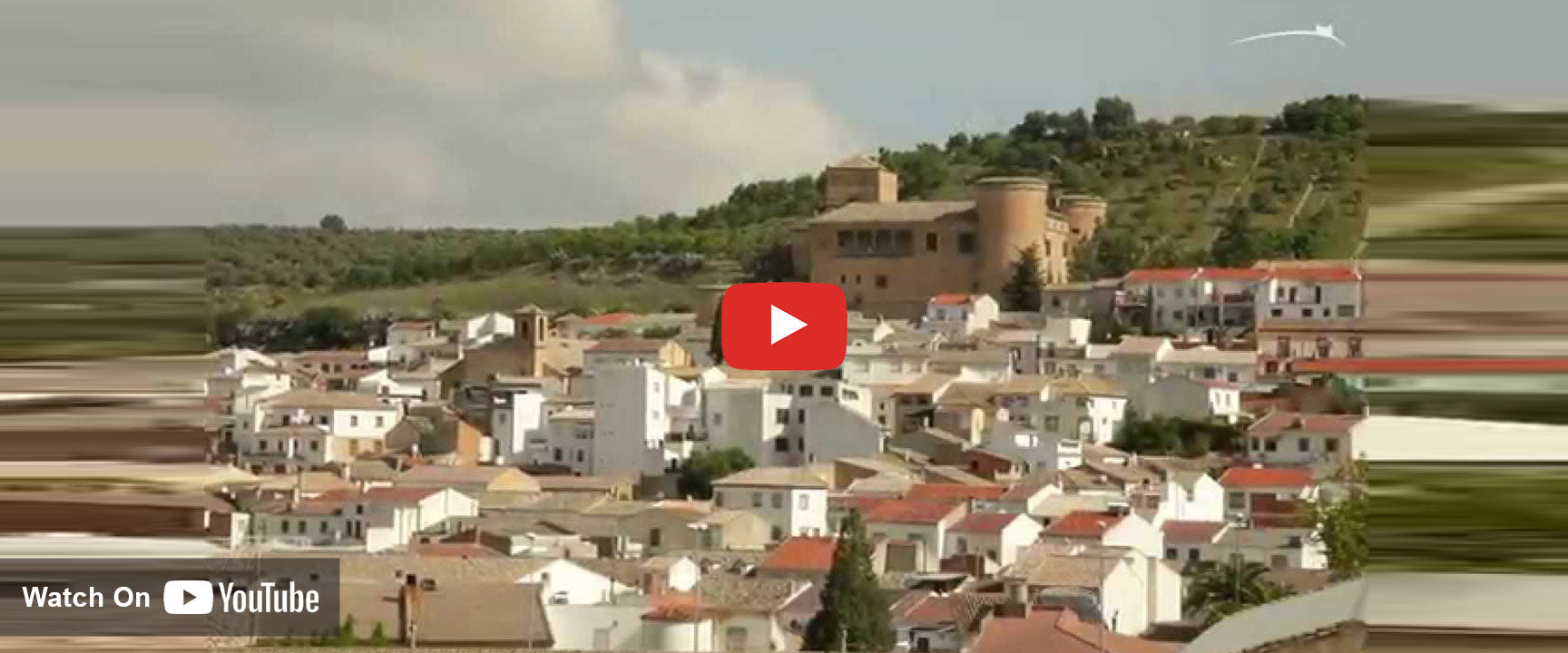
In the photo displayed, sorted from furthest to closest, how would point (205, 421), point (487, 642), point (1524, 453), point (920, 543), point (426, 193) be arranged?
1. point (920, 543)
2. point (426, 193)
3. point (487, 642)
4. point (205, 421)
5. point (1524, 453)

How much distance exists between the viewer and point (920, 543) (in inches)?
Answer: 380

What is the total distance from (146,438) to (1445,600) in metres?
1.76

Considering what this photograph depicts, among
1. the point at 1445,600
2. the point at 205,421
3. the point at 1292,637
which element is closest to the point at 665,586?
the point at 205,421

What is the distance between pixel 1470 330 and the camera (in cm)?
256

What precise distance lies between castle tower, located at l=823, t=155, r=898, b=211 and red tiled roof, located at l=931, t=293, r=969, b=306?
211 cm

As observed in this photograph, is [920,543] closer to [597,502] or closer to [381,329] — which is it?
[597,502]

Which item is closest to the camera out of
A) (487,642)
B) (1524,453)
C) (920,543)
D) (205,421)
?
(1524,453)

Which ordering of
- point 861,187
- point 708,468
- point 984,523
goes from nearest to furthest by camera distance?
point 984,523
point 708,468
point 861,187

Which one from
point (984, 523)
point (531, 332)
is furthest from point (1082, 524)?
point (531, 332)

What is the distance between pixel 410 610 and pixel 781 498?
28.7ft

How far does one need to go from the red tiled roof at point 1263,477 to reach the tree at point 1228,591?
11.0ft

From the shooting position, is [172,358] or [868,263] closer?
[172,358]

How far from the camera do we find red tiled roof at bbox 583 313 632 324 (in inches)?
1007

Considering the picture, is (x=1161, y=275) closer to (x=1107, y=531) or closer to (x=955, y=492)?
(x=955, y=492)
